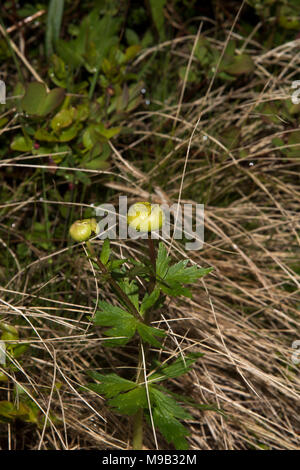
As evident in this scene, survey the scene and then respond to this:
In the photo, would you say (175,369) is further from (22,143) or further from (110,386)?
(22,143)

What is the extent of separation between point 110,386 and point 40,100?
793 mm

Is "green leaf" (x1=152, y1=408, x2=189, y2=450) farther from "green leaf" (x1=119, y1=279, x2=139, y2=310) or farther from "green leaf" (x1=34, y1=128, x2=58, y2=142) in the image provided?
"green leaf" (x1=34, y1=128, x2=58, y2=142)

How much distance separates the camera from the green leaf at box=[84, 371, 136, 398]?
3.11 ft

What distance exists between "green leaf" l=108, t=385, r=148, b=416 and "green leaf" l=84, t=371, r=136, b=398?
1 centimetres

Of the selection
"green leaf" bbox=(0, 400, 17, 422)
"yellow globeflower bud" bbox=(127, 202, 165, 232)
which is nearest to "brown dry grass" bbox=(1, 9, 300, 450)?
"green leaf" bbox=(0, 400, 17, 422)

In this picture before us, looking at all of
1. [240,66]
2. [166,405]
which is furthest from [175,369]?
[240,66]

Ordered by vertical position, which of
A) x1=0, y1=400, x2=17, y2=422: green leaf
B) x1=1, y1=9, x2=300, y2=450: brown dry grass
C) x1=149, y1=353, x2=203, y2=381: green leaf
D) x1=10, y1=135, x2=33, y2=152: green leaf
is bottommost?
x1=1, y1=9, x2=300, y2=450: brown dry grass

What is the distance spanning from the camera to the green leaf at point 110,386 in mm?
949

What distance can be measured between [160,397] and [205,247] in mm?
531

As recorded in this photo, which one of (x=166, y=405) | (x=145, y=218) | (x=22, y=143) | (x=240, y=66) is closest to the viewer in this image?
(x=145, y=218)

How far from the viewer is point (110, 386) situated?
96cm

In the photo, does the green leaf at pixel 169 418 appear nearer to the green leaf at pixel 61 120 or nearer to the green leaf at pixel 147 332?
the green leaf at pixel 147 332

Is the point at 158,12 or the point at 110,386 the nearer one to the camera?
the point at 110,386
